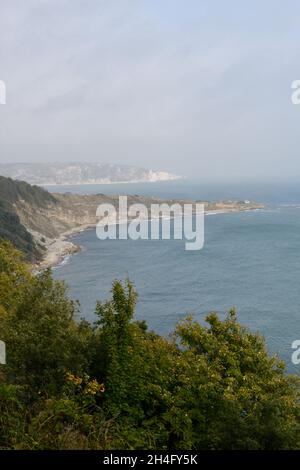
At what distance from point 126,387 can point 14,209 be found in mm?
88282

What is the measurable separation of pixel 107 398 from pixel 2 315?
8.93m

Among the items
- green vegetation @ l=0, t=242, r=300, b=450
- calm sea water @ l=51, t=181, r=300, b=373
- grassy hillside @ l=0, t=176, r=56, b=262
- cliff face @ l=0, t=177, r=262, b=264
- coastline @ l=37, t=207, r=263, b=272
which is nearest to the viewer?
green vegetation @ l=0, t=242, r=300, b=450

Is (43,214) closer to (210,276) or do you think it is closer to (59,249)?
(59,249)

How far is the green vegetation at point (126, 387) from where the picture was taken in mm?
9013

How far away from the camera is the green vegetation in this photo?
29.6ft

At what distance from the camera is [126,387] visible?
11586 millimetres

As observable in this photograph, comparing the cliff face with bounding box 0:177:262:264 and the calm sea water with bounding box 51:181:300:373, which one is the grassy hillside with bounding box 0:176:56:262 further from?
Answer: the calm sea water with bounding box 51:181:300:373

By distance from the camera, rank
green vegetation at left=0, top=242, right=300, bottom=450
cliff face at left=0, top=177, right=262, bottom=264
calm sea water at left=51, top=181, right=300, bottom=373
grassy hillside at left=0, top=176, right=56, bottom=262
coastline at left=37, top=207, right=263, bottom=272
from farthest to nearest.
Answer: cliff face at left=0, top=177, right=262, bottom=264, grassy hillside at left=0, top=176, right=56, bottom=262, coastline at left=37, top=207, right=263, bottom=272, calm sea water at left=51, top=181, right=300, bottom=373, green vegetation at left=0, top=242, right=300, bottom=450

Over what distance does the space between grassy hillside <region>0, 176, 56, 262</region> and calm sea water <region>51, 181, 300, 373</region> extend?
675cm

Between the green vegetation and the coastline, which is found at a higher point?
the green vegetation

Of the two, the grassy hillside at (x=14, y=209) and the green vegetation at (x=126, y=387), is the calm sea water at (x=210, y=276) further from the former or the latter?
the green vegetation at (x=126, y=387)

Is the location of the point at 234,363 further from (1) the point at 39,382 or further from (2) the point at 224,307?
(2) the point at 224,307

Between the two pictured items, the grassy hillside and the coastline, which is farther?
the grassy hillside

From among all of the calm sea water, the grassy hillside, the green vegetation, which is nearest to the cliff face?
the grassy hillside
